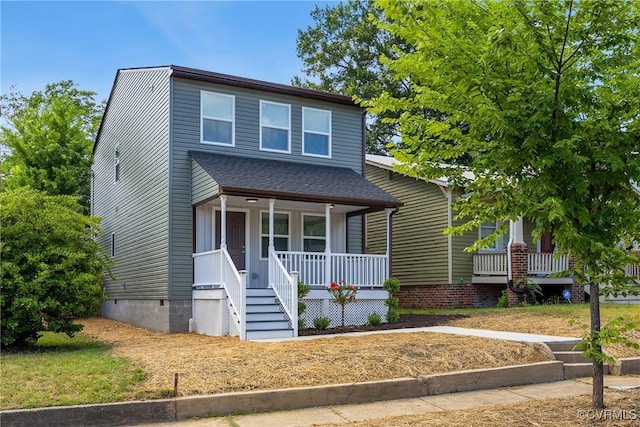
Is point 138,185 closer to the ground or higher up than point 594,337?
higher up

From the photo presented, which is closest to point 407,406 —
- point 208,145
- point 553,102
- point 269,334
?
point 553,102

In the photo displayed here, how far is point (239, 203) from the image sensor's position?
15.2 meters

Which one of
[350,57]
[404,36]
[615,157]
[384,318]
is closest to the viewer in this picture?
[615,157]

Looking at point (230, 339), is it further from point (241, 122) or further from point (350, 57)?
point (350, 57)

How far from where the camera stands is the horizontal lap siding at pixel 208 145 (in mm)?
14672

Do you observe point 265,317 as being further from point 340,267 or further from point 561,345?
point 561,345

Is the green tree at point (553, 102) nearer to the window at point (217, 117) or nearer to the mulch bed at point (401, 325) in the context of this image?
the mulch bed at point (401, 325)

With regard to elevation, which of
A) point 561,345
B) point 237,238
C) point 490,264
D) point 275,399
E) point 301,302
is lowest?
point 275,399

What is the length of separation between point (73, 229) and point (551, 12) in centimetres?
974

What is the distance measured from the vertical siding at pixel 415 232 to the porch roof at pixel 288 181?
13.5 ft

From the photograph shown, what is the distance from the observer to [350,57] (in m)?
36.9

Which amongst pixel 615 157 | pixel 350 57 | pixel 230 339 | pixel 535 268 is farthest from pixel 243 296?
pixel 350 57

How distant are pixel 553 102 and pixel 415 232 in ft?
49.3

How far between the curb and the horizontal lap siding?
25.9ft
